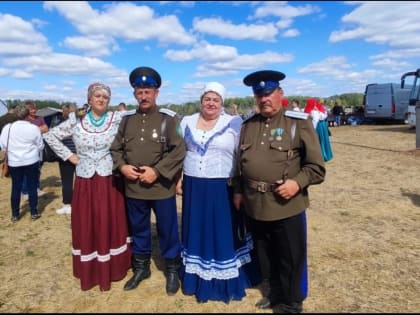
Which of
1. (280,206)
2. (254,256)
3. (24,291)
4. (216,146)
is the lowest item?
(24,291)

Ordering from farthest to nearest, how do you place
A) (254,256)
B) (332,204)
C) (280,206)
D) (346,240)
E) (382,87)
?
(382,87) → (332,204) → (346,240) → (254,256) → (280,206)

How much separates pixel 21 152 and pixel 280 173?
438 cm

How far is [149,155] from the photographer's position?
10.3 ft

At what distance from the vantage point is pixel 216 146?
10.1 feet

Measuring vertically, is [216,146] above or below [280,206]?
above

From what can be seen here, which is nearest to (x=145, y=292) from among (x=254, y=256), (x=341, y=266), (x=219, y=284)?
(x=219, y=284)

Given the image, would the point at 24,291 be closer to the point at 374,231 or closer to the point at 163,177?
the point at 163,177

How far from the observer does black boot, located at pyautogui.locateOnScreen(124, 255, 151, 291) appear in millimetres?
3486

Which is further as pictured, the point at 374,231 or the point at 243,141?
the point at 374,231

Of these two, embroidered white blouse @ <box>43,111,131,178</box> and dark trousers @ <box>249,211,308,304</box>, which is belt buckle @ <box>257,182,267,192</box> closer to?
dark trousers @ <box>249,211,308,304</box>

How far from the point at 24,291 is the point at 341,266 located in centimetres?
316

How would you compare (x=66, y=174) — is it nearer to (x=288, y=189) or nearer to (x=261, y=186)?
(x=261, y=186)

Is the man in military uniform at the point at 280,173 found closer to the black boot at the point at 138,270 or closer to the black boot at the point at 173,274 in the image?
the black boot at the point at 173,274

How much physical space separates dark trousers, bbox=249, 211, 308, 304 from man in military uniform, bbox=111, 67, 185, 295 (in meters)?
0.76
